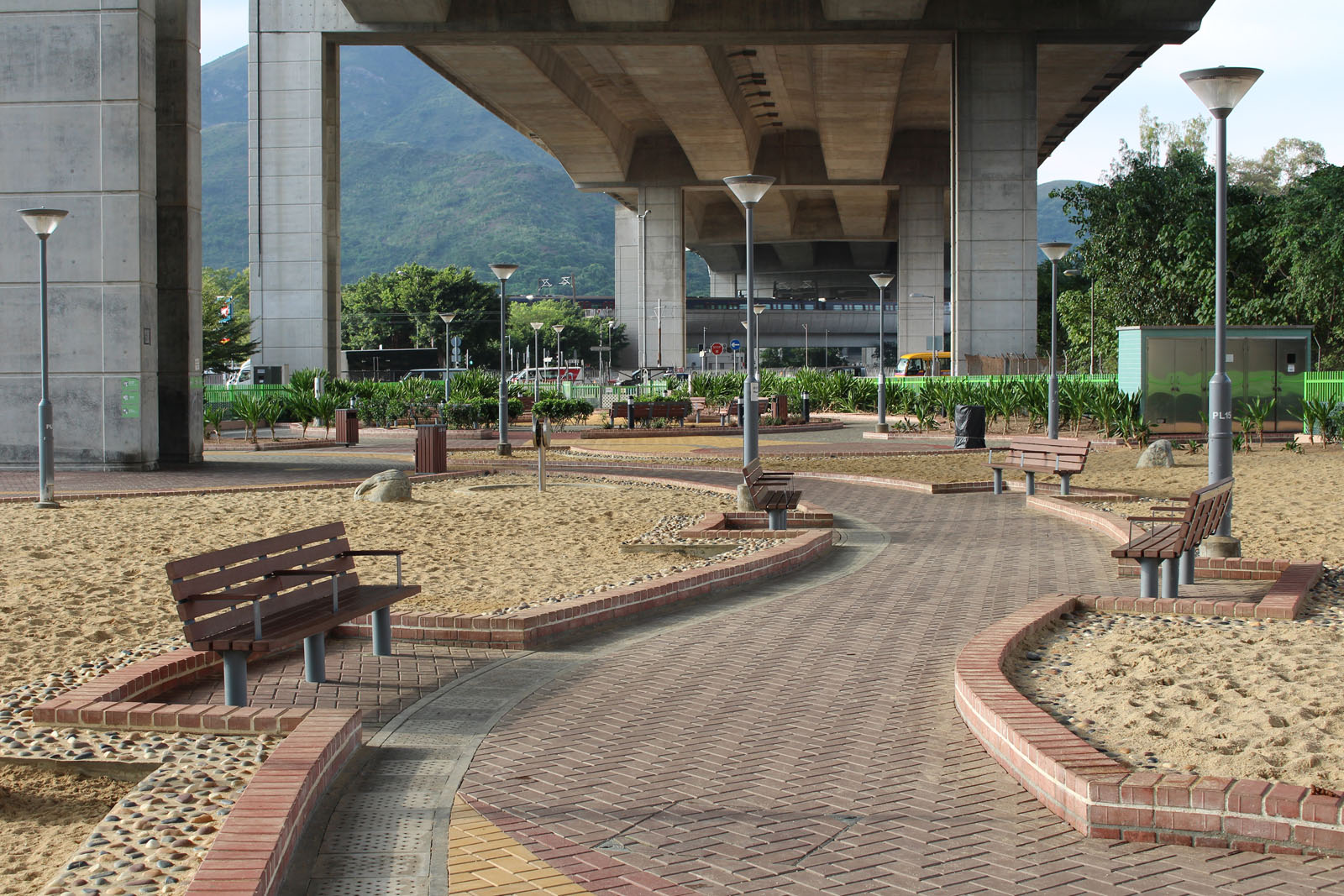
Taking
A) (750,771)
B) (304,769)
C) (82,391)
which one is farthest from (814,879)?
(82,391)

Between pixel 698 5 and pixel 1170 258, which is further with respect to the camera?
pixel 1170 258

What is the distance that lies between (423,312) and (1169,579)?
10946cm

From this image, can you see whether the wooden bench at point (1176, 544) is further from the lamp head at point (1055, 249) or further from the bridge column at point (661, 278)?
the bridge column at point (661, 278)

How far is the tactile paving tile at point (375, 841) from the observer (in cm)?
474

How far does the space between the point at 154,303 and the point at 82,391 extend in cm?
184

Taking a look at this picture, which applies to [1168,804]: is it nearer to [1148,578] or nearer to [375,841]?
[375,841]

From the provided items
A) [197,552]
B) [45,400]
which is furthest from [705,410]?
[197,552]

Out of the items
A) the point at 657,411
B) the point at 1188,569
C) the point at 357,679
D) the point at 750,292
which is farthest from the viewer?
the point at 657,411

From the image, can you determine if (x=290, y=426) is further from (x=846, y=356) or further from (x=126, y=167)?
(x=846, y=356)

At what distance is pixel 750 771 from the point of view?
555 cm

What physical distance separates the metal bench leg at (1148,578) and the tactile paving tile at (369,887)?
6.06 meters

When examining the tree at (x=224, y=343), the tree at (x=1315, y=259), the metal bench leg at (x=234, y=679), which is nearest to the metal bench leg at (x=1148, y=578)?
the metal bench leg at (x=234, y=679)

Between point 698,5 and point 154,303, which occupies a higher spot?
point 698,5

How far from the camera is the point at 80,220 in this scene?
21.4m
